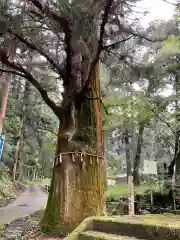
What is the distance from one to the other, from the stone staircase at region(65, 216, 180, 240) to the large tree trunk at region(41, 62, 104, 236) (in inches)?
127

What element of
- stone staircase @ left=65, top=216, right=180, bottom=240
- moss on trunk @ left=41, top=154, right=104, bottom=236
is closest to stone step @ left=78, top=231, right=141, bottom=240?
stone staircase @ left=65, top=216, right=180, bottom=240

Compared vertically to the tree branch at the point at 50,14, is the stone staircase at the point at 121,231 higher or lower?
lower

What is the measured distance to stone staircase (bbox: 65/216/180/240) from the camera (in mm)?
2125

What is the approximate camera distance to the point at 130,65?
751cm

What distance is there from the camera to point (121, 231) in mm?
2391

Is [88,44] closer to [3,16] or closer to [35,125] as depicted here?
[3,16]

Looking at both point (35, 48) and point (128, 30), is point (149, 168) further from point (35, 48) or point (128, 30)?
point (35, 48)

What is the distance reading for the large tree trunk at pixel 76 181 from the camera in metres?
5.68

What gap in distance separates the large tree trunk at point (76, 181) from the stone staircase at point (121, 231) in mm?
3230

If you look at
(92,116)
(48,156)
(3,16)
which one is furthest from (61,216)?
(48,156)

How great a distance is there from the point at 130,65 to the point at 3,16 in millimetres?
3656

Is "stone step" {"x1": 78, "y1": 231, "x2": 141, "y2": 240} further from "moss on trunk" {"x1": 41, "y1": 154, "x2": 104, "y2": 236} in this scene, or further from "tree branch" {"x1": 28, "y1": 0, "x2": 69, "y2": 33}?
"tree branch" {"x1": 28, "y1": 0, "x2": 69, "y2": 33}

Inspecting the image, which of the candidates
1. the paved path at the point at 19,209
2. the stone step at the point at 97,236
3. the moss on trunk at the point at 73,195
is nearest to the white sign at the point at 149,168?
the moss on trunk at the point at 73,195

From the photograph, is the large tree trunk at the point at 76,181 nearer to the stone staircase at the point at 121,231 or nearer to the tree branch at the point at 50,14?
the tree branch at the point at 50,14
